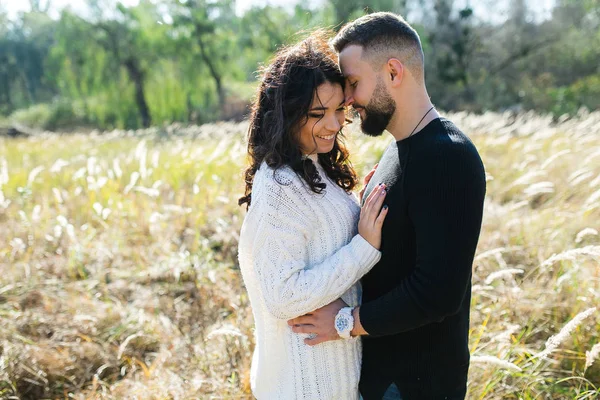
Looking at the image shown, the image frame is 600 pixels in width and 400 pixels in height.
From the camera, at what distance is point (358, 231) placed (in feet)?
5.32

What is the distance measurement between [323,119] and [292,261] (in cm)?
47

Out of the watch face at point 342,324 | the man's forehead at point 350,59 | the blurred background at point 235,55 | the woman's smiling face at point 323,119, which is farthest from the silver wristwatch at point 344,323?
the blurred background at point 235,55

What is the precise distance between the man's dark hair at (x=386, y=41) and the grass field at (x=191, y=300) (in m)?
0.71

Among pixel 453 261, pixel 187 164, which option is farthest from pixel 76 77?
pixel 453 261

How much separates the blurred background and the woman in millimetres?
21031

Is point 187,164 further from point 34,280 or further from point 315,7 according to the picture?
point 315,7

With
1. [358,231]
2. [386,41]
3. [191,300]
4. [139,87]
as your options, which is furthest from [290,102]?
[139,87]

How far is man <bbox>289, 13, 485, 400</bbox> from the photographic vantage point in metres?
1.37

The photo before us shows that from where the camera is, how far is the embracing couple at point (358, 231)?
1.41 meters

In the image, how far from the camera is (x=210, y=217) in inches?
200

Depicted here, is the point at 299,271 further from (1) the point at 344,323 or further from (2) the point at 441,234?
(2) the point at 441,234

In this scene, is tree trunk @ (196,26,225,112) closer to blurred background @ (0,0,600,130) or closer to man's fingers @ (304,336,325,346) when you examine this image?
blurred background @ (0,0,600,130)

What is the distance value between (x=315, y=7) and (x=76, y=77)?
479 inches

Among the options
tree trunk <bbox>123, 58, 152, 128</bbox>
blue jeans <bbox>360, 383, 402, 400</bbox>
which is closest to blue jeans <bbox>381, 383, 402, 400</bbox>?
blue jeans <bbox>360, 383, 402, 400</bbox>
